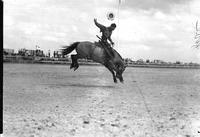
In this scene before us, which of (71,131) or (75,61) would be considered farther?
(75,61)

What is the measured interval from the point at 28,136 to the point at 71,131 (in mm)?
733

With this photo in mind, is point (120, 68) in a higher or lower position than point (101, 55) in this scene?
lower

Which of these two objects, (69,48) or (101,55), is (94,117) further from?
(69,48)

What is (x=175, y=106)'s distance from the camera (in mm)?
9438

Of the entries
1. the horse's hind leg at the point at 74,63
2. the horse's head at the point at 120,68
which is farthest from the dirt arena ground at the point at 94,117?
the horse's head at the point at 120,68

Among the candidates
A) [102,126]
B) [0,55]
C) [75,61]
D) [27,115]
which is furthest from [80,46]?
[0,55]

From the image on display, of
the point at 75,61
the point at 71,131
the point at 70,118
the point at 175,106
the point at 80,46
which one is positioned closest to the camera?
the point at 71,131

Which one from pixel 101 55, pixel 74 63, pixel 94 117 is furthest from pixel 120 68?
pixel 94 117

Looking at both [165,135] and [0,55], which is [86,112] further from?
[0,55]

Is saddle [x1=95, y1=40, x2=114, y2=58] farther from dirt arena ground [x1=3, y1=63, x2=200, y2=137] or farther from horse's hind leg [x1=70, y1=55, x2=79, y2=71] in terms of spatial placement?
dirt arena ground [x1=3, y1=63, x2=200, y2=137]

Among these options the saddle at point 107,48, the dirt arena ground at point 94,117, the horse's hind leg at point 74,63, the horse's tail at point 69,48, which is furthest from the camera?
the horse's tail at point 69,48

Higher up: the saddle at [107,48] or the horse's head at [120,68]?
the saddle at [107,48]

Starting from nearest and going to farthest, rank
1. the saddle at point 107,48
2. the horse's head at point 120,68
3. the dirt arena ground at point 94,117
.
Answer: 1. the dirt arena ground at point 94,117
2. the saddle at point 107,48
3. the horse's head at point 120,68

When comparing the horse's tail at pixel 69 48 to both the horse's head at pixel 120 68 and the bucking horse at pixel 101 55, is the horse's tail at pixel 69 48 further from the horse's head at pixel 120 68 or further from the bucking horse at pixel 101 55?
the horse's head at pixel 120 68
